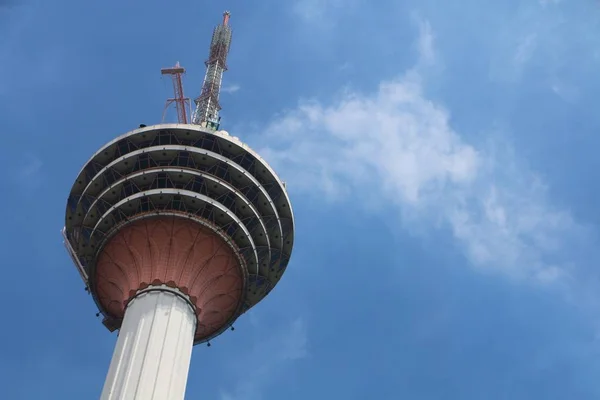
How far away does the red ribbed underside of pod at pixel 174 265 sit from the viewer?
2096 inches

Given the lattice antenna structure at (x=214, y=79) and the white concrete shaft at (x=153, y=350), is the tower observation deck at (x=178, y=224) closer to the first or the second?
the white concrete shaft at (x=153, y=350)

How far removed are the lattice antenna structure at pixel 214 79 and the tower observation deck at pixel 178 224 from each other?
252 inches

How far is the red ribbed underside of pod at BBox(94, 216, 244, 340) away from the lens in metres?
53.2

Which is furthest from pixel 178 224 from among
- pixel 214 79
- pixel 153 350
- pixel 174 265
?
pixel 214 79

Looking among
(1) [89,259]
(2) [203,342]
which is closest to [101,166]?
(1) [89,259]

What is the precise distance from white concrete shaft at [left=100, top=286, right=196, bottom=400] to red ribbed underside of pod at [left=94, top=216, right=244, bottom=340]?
1329 mm

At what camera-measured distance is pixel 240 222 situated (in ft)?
184

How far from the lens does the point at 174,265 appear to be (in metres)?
53.4

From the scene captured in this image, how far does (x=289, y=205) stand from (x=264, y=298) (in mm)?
7603

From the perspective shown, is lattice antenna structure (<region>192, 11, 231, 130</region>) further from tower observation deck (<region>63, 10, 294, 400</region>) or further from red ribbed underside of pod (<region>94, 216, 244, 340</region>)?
red ribbed underside of pod (<region>94, 216, 244, 340</region>)

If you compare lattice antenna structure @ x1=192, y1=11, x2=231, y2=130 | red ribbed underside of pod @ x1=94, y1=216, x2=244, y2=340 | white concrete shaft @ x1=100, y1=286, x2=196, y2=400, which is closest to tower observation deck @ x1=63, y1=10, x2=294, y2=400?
red ribbed underside of pod @ x1=94, y1=216, x2=244, y2=340

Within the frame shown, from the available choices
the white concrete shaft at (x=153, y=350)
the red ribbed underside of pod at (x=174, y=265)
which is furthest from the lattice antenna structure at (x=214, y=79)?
the white concrete shaft at (x=153, y=350)

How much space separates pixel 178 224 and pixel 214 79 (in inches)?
885

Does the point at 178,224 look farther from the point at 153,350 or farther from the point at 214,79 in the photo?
the point at 214,79
